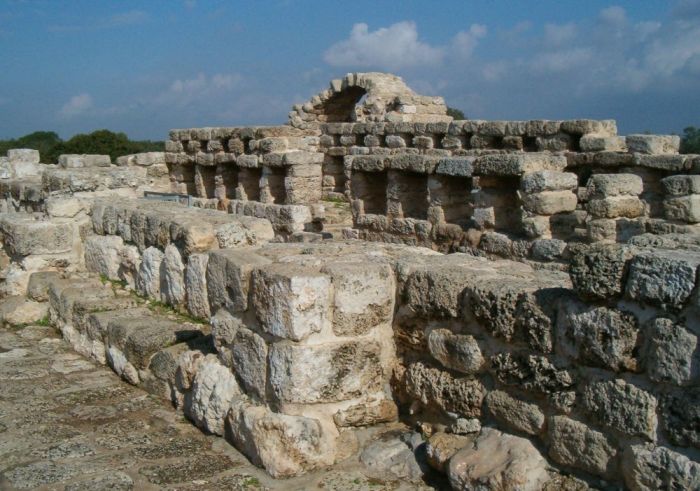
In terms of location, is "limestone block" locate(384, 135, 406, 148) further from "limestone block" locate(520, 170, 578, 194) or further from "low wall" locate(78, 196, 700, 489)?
"low wall" locate(78, 196, 700, 489)

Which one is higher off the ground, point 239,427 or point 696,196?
point 696,196

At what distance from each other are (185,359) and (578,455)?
7.52 ft

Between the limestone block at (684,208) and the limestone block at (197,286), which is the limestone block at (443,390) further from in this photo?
the limestone block at (684,208)

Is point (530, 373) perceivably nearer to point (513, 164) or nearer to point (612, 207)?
point (513, 164)

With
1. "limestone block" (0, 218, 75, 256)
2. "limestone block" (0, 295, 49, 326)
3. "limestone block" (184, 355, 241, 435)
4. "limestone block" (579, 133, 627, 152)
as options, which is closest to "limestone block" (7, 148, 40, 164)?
"limestone block" (0, 218, 75, 256)

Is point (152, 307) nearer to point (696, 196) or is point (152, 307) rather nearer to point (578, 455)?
point (578, 455)

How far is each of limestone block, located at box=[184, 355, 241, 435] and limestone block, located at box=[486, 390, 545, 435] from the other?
4.30 ft

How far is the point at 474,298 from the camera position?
3.13 metres

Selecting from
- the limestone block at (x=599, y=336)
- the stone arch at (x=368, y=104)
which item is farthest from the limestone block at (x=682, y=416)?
the stone arch at (x=368, y=104)

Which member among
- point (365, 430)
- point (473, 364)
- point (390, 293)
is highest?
point (390, 293)

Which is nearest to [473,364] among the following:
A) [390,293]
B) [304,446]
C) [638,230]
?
[390,293]

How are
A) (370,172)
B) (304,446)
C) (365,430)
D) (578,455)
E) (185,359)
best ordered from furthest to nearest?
(370,172) → (185,359) → (365,430) → (304,446) → (578,455)

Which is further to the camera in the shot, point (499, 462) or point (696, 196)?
point (696, 196)

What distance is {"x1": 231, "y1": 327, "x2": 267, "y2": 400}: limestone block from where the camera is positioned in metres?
3.55
